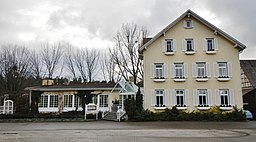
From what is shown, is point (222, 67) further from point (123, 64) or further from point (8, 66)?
point (8, 66)

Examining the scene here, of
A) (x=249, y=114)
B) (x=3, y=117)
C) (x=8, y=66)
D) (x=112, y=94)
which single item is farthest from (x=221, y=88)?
(x=8, y=66)

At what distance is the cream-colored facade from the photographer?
26750 mm

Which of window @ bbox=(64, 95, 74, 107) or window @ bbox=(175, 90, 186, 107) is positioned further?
window @ bbox=(64, 95, 74, 107)

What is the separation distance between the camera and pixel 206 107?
26.4 meters

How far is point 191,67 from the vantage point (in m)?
27.3

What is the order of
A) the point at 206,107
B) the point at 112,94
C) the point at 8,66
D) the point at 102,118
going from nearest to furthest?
the point at 206,107 → the point at 102,118 → the point at 112,94 → the point at 8,66

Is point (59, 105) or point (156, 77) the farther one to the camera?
point (59, 105)

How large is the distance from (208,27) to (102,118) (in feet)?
43.7

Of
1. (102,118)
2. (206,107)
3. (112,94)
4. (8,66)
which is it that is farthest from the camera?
(8,66)

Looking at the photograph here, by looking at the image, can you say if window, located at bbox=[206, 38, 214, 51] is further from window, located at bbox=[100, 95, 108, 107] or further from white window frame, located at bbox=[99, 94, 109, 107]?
window, located at bbox=[100, 95, 108, 107]

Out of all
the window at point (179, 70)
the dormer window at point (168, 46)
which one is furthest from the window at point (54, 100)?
the window at point (179, 70)

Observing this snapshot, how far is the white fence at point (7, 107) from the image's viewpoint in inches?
1193

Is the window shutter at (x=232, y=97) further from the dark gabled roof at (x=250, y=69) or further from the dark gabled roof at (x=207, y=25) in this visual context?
the dark gabled roof at (x=250, y=69)

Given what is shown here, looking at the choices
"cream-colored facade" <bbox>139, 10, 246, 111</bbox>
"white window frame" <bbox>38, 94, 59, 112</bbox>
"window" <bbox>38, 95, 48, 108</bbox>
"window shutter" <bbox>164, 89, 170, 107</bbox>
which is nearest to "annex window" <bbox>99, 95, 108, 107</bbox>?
"white window frame" <bbox>38, 94, 59, 112</bbox>
